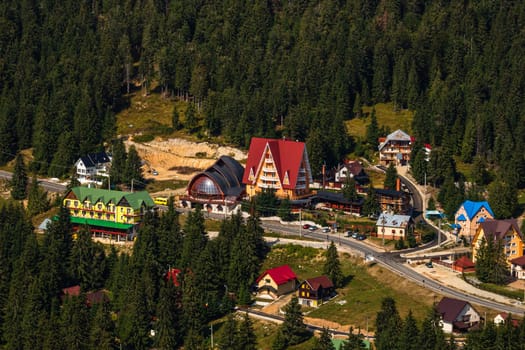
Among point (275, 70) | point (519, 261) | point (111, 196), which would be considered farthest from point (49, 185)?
point (519, 261)

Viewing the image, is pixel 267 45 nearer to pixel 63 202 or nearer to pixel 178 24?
pixel 178 24

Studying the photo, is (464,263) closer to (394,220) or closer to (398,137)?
(394,220)

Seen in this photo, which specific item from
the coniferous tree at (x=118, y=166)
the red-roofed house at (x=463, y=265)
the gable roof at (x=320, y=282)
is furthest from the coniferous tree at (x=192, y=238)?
the coniferous tree at (x=118, y=166)

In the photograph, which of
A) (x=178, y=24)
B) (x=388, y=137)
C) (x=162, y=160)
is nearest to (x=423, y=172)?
(x=388, y=137)

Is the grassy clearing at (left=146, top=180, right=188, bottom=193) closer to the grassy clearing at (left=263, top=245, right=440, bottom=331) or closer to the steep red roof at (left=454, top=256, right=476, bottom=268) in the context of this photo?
the grassy clearing at (left=263, top=245, right=440, bottom=331)

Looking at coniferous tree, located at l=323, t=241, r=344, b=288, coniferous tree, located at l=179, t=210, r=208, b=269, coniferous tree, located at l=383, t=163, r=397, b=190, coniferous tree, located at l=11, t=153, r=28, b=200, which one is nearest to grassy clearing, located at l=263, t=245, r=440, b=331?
coniferous tree, located at l=323, t=241, r=344, b=288

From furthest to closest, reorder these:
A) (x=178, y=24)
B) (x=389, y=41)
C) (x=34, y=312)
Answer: (x=178, y=24) < (x=389, y=41) < (x=34, y=312)

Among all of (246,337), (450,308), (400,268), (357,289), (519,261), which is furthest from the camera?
(400,268)
